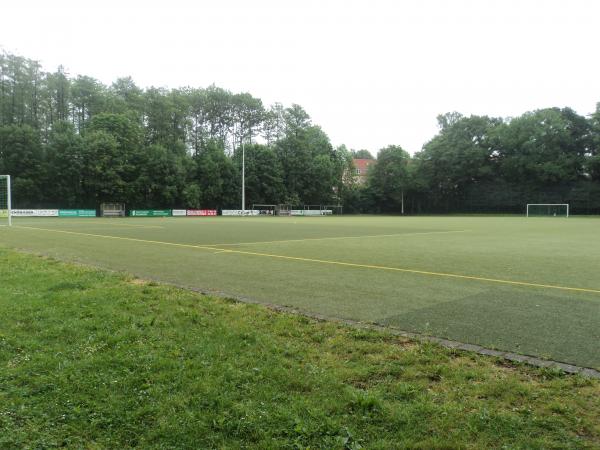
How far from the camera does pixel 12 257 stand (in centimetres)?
1143

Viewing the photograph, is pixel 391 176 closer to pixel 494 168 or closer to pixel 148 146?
pixel 494 168

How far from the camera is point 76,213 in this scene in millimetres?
56000

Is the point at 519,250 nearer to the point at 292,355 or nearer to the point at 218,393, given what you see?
the point at 292,355

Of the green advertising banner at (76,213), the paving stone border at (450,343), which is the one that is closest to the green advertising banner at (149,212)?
the green advertising banner at (76,213)

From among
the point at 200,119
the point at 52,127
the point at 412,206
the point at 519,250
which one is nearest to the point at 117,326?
the point at 519,250

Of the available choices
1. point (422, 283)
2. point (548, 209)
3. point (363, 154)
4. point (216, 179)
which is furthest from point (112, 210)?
point (363, 154)

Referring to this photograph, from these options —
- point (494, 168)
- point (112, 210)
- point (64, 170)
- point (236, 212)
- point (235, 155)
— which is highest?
point (235, 155)

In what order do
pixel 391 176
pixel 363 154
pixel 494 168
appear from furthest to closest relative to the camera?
pixel 363 154
pixel 391 176
pixel 494 168

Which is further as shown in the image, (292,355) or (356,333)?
(356,333)

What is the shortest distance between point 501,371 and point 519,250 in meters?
12.0

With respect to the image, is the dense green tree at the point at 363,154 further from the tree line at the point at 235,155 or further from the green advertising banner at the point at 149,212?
the green advertising banner at the point at 149,212

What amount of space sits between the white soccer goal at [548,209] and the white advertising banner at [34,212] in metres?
68.1

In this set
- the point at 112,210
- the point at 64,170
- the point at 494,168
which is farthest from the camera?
the point at 494,168

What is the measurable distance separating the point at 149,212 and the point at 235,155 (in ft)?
63.3
